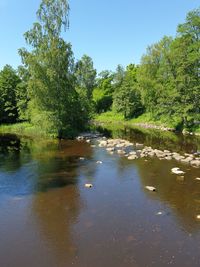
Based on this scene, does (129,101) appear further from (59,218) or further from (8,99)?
(59,218)

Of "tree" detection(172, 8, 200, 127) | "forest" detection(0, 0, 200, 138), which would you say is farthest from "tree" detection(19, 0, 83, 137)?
"tree" detection(172, 8, 200, 127)

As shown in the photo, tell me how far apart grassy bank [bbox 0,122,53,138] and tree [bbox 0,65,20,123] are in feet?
11.1

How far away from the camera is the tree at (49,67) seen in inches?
1647

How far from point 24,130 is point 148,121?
2648 cm

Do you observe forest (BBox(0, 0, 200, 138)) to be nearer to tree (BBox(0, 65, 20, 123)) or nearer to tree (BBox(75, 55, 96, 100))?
tree (BBox(0, 65, 20, 123))

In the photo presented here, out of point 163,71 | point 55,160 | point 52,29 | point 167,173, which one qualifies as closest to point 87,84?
point 163,71

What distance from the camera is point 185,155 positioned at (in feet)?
96.0

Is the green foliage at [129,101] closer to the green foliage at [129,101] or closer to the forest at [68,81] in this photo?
the green foliage at [129,101]

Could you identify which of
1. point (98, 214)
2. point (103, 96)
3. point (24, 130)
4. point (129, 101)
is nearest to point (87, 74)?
point (103, 96)

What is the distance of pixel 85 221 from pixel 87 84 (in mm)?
73166

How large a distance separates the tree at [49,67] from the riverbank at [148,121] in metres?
18.7

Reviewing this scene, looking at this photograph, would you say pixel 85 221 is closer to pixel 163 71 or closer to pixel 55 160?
pixel 55 160

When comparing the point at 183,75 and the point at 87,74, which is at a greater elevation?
the point at 87,74

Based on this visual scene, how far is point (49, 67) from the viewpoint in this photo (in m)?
42.3
